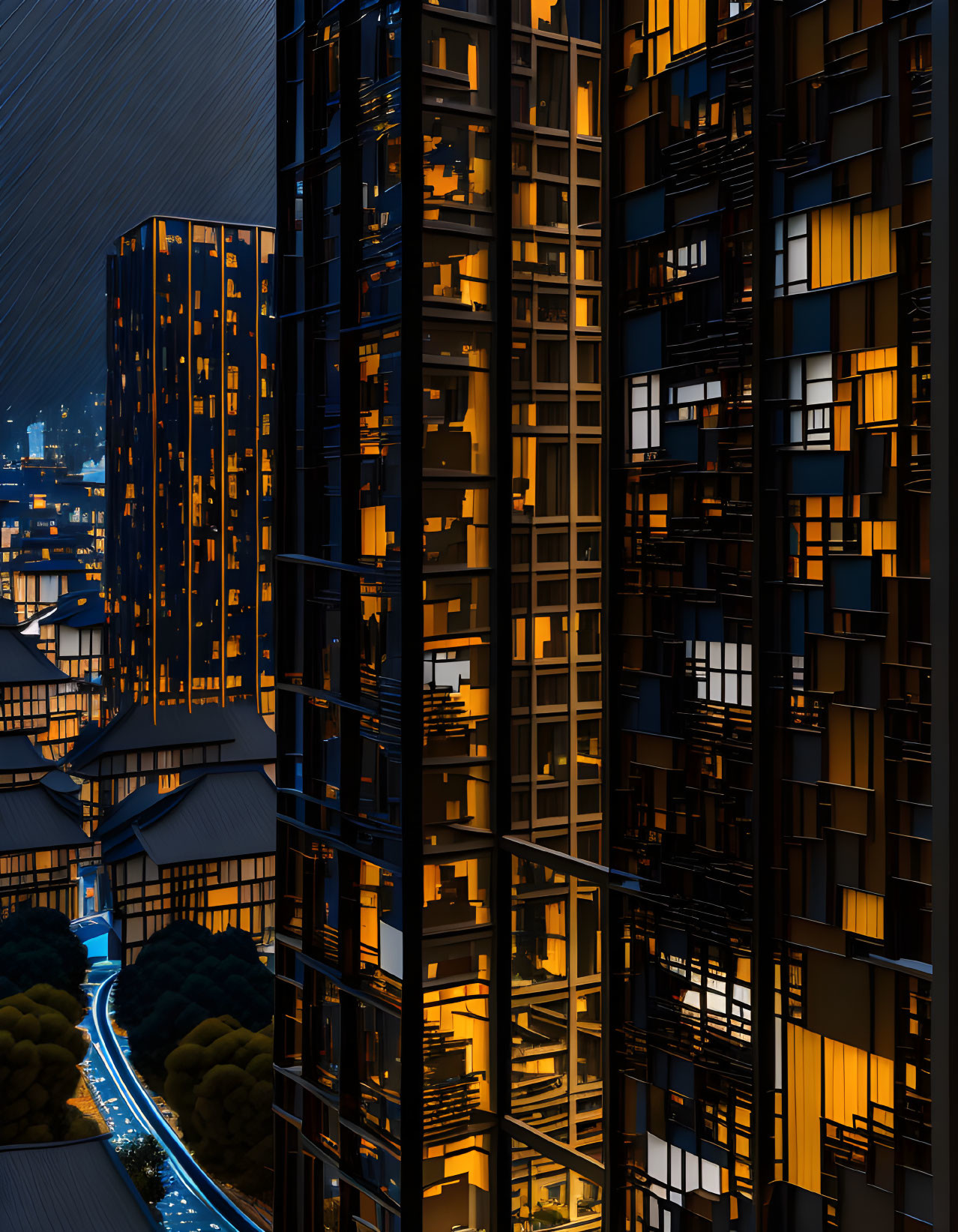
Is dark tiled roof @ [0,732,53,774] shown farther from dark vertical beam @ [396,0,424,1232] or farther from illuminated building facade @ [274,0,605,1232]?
dark vertical beam @ [396,0,424,1232]

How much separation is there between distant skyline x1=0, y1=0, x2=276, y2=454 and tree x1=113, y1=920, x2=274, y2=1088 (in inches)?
337

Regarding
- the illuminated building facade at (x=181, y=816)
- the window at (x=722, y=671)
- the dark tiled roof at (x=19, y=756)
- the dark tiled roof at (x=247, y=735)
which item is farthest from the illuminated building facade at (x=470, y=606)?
the dark tiled roof at (x=247, y=735)

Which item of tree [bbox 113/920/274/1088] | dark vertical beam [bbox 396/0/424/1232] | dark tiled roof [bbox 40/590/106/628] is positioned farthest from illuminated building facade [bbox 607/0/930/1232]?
dark tiled roof [bbox 40/590/106/628]

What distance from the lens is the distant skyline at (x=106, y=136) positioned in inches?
644

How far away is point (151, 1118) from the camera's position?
440 inches

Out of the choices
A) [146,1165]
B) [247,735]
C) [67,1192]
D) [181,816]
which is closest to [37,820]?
[181,816]

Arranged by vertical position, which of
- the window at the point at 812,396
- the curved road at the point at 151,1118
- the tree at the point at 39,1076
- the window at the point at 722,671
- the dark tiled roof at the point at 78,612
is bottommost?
the curved road at the point at 151,1118

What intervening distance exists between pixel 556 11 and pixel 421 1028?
227cm

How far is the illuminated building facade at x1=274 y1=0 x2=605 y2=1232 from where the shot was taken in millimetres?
2887

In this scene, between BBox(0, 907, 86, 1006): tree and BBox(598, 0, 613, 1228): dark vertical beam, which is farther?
BBox(0, 907, 86, 1006): tree

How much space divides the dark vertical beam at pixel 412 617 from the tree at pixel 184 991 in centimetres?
768

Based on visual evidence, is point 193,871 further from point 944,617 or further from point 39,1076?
point 944,617

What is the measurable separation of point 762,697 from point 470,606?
924mm

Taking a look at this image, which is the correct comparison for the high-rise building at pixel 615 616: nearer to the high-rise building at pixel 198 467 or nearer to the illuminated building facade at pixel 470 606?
the illuminated building facade at pixel 470 606
